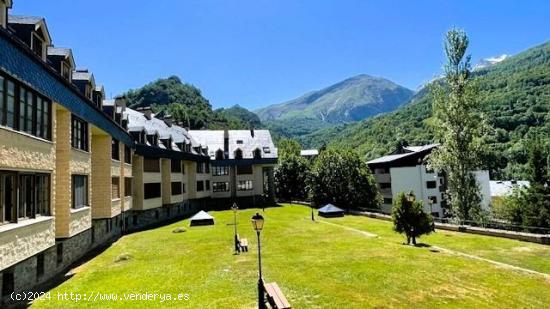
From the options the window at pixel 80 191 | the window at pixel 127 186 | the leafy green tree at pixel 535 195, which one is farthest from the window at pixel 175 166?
the leafy green tree at pixel 535 195

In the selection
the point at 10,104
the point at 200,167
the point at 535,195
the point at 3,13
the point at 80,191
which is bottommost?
the point at 535,195

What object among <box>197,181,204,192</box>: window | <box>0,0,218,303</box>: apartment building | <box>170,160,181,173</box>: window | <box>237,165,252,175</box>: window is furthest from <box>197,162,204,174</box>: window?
<box>0,0,218,303</box>: apartment building

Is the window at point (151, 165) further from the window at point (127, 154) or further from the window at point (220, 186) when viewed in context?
the window at point (220, 186)

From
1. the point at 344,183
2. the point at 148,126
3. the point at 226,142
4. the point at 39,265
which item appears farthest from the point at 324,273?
the point at 226,142

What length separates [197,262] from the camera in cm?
2398

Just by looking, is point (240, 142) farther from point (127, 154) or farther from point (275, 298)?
point (275, 298)

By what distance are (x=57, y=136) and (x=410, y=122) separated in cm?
18119

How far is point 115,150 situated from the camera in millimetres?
32688

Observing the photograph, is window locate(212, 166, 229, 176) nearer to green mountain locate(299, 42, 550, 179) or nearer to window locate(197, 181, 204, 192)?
window locate(197, 181, 204, 192)

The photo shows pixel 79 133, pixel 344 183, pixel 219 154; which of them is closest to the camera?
pixel 79 133

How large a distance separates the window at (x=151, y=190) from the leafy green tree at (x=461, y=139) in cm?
3250

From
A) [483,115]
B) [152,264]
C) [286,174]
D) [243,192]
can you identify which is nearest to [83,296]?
[152,264]

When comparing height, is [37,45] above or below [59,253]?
above

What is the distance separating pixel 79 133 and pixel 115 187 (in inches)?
353
